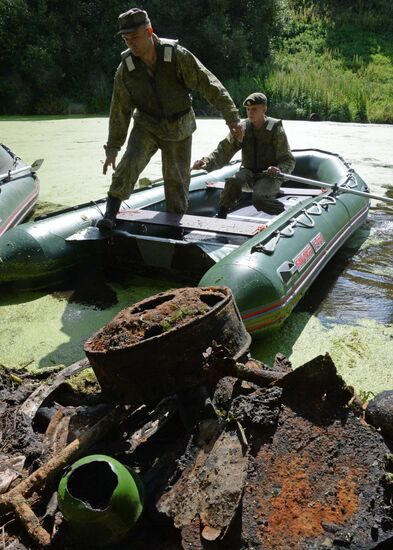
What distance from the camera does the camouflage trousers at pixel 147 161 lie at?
3.79 metres

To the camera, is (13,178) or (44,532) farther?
(13,178)

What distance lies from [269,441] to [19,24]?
57.9 ft

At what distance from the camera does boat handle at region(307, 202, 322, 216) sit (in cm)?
390

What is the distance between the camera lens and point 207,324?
5.84ft

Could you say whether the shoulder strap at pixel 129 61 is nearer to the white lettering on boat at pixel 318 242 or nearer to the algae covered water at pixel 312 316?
the algae covered water at pixel 312 316

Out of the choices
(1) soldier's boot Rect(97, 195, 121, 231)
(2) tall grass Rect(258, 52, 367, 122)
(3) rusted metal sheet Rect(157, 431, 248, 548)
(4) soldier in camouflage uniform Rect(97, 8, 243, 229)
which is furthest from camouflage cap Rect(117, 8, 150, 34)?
(2) tall grass Rect(258, 52, 367, 122)

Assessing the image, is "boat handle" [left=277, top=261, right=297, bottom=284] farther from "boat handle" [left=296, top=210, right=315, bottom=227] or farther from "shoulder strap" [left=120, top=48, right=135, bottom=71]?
"shoulder strap" [left=120, top=48, right=135, bottom=71]

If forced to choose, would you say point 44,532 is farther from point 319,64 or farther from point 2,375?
point 319,64

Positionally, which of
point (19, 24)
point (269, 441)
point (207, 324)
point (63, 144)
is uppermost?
point (19, 24)

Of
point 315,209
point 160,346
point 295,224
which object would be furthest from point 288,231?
point 160,346

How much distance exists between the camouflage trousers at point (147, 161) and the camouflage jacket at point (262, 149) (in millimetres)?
688

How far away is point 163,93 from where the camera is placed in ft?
12.0

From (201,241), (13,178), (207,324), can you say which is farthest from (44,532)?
(13,178)

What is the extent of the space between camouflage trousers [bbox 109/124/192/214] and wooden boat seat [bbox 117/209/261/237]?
0.53 feet
